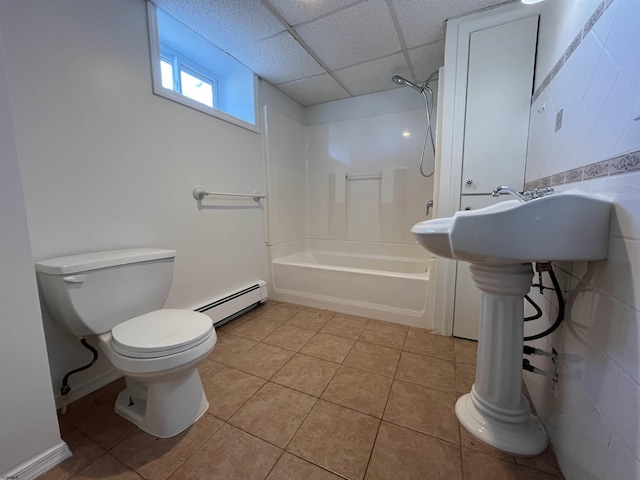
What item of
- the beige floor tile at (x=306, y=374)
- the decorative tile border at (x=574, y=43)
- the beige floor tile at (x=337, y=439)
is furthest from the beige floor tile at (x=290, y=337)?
the decorative tile border at (x=574, y=43)

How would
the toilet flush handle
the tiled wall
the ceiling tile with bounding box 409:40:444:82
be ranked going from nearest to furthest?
the tiled wall < the toilet flush handle < the ceiling tile with bounding box 409:40:444:82

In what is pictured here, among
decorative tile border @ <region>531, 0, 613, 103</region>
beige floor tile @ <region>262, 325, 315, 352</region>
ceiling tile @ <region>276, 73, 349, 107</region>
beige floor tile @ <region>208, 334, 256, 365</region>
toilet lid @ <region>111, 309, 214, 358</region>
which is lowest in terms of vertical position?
beige floor tile @ <region>208, 334, 256, 365</region>

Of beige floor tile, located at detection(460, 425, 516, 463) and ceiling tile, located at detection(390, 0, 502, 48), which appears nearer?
beige floor tile, located at detection(460, 425, 516, 463)

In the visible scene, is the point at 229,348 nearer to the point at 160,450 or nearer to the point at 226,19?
the point at 160,450

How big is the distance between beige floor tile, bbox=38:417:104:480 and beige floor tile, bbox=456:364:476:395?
1.59 m

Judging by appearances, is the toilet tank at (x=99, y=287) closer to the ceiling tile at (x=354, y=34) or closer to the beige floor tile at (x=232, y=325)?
the beige floor tile at (x=232, y=325)

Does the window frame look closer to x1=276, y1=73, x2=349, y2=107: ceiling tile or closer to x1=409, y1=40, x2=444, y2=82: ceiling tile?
x1=276, y1=73, x2=349, y2=107: ceiling tile

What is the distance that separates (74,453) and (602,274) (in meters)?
1.90

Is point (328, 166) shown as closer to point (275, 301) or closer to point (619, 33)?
point (275, 301)

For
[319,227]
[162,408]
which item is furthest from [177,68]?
[162,408]

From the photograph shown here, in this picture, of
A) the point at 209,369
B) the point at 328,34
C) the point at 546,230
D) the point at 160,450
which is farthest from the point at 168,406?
the point at 328,34

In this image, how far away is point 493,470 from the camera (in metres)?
0.90

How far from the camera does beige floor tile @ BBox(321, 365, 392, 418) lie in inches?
46.9

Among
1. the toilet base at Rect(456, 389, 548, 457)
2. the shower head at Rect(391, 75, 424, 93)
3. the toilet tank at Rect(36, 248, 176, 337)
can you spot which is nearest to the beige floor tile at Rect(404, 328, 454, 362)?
the toilet base at Rect(456, 389, 548, 457)
